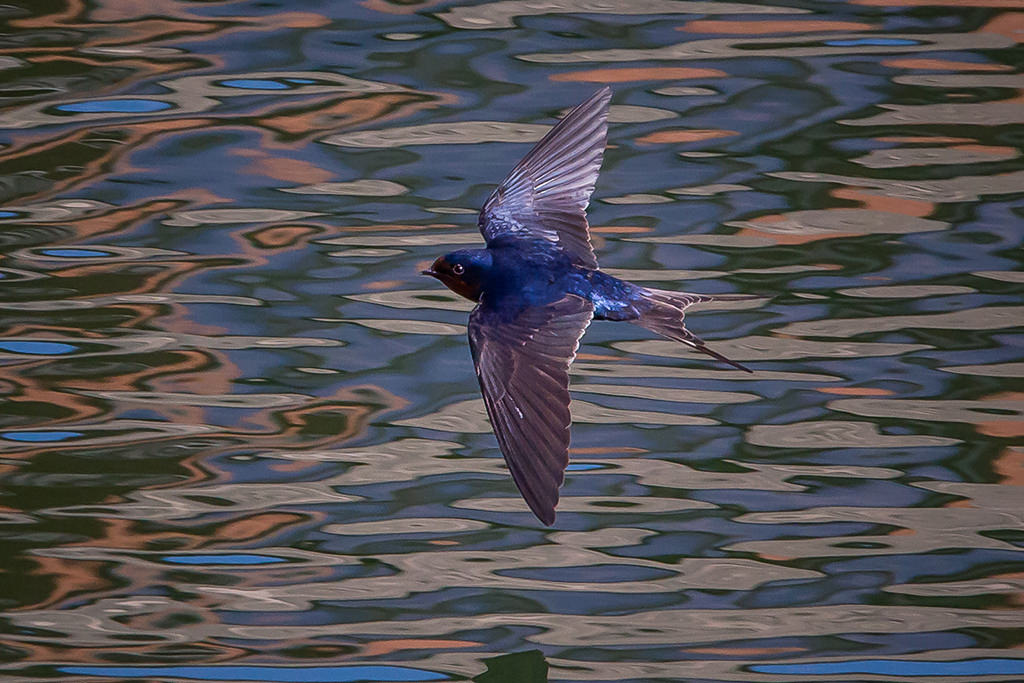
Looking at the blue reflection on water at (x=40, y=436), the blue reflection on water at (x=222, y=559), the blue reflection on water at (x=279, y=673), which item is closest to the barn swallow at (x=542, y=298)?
the blue reflection on water at (x=279, y=673)

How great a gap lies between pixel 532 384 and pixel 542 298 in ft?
1.26

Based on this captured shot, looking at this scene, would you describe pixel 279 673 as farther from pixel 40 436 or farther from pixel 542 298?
pixel 40 436

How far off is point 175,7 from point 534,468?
4422 mm

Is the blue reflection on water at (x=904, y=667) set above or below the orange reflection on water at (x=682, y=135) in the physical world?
below

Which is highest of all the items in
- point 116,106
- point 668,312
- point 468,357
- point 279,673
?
point 116,106

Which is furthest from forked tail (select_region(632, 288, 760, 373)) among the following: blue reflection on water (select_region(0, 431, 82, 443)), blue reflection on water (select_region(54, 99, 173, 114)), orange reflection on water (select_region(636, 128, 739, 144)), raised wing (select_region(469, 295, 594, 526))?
blue reflection on water (select_region(54, 99, 173, 114))

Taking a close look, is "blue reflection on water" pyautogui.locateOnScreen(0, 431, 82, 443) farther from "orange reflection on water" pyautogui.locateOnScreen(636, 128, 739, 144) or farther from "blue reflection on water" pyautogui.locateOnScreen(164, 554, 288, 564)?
→ "orange reflection on water" pyautogui.locateOnScreen(636, 128, 739, 144)

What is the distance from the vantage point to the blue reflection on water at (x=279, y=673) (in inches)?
159

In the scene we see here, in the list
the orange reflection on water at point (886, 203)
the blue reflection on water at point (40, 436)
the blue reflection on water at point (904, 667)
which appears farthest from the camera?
the orange reflection on water at point (886, 203)

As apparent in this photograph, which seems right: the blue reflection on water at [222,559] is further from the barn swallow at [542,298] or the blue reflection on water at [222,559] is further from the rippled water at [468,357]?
the barn swallow at [542,298]

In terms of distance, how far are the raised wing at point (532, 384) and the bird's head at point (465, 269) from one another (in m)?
0.19

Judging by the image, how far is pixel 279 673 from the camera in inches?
160

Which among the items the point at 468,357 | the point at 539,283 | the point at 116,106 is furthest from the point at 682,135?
the point at 539,283

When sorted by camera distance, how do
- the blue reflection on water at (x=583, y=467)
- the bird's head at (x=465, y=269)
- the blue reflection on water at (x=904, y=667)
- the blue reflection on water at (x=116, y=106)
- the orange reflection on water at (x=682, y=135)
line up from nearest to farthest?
1. the blue reflection on water at (x=904, y=667)
2. the bird's head at (x=465, y=269)
3. the blue reflection on water at (x=583, y=467)
4. the orange reflection on water at (x=682, y=135)
5. the blue reflection on water at (x=116, y=106)
